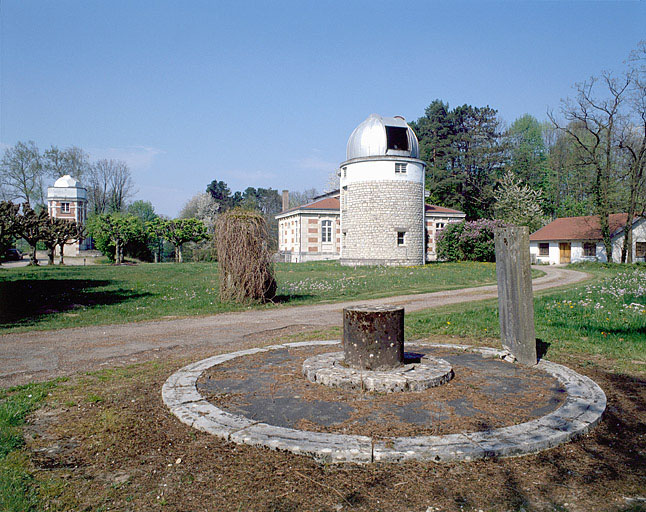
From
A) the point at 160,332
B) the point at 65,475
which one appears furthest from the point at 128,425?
the point at 160,332

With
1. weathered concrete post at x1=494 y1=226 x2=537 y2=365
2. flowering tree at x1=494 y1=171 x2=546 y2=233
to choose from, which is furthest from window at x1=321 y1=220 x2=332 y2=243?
weathered concrete post at x1=494 y1=226 x2=537 y2=365

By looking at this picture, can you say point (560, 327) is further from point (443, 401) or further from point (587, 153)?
point (587, 153)

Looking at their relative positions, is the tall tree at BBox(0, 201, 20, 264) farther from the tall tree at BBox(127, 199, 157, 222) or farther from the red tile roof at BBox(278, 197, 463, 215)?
the tall tree at BBox(127, 199, 157, 222)

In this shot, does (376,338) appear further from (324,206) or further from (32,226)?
(324,206)

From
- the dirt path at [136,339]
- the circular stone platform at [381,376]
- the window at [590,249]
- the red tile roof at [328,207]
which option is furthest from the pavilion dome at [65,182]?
the circular stone platform at [381,376]

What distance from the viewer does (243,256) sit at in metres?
13.6

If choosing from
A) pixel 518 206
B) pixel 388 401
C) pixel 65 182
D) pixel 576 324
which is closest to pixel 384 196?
pixel 518 206

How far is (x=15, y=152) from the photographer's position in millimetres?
53656

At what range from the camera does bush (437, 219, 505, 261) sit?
38438 mm

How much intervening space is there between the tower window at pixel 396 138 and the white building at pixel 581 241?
14.0 meters

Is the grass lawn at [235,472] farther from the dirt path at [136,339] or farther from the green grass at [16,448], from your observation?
the dirt path at [136,339]

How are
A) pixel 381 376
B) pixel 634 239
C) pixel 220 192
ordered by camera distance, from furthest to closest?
pixel 220 192 → pixel 634 239 → pixel 381 376

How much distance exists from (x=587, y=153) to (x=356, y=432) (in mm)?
44395

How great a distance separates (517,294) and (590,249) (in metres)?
41.4
